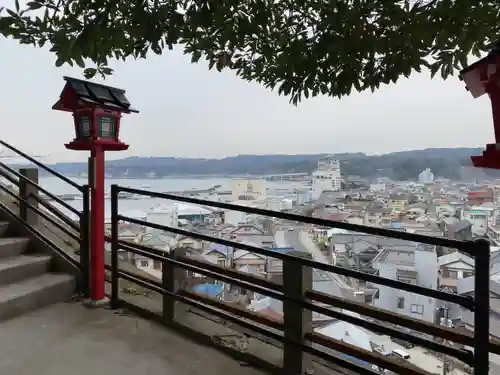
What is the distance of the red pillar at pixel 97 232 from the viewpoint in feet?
10.1

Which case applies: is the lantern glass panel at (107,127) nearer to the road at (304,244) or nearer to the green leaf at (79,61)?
the road at (304,244)

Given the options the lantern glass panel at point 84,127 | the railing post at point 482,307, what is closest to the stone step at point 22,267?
the lantern glass panel at point 84,127

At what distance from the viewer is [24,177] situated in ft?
11.8

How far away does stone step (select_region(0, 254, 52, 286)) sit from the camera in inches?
125

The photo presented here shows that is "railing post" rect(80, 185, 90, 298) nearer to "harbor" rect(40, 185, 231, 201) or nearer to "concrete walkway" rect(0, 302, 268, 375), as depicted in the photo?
"harbor" rect(40, 185, 231, 201)

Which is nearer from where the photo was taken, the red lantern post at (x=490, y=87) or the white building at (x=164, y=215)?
the red lantern post at (x=490, y=87)

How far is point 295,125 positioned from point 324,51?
1.64 meters

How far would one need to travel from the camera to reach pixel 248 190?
266 cm

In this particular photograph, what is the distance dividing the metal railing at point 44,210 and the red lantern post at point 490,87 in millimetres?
2803

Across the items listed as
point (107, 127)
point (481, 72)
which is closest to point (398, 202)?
point (481, 72)

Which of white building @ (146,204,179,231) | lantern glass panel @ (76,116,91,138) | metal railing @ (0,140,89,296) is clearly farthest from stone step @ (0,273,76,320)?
lantern glass panel @ (76,116,91,138)

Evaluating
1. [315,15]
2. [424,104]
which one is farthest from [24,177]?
[424,104]

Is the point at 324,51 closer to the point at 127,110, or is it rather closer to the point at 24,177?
the point at 127,110

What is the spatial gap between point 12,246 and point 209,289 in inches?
76.3
